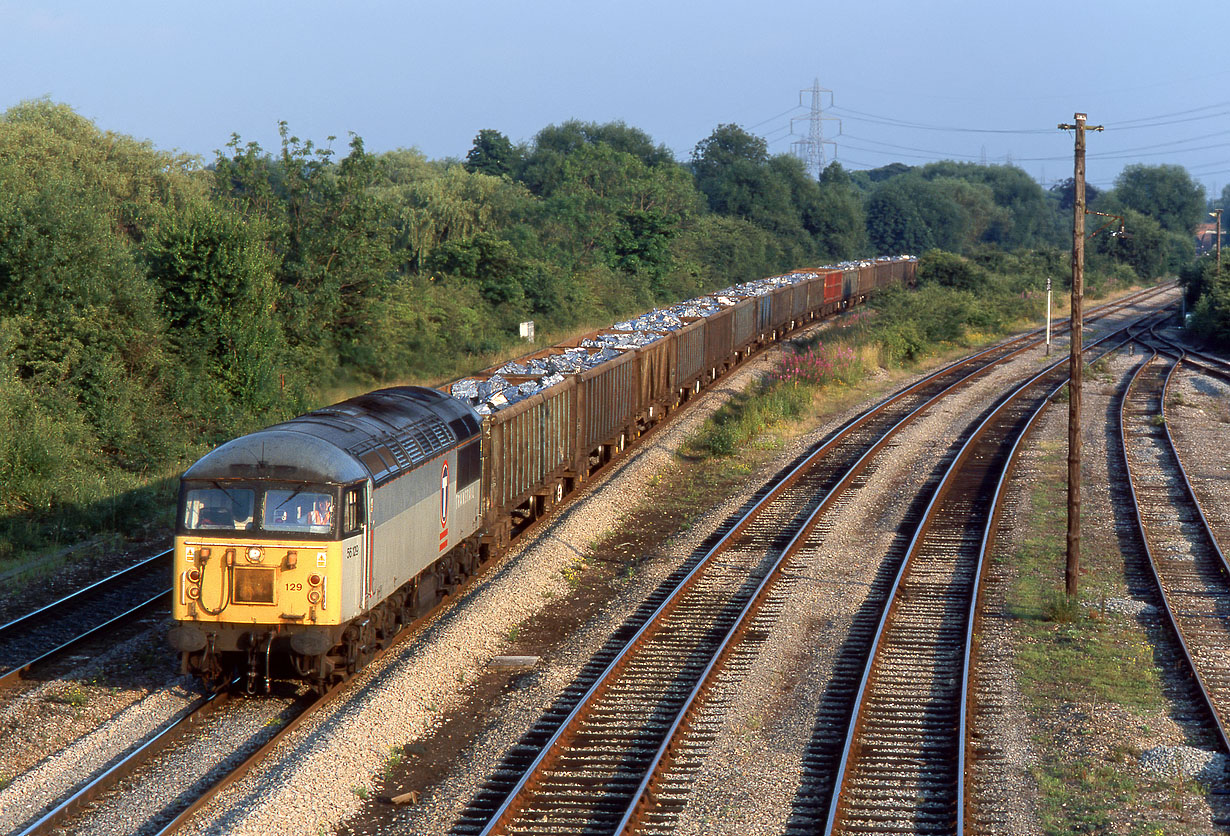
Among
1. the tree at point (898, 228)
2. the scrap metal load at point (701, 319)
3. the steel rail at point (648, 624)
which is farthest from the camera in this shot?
the tree at point (898, 228)

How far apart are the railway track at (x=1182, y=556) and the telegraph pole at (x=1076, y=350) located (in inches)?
53.6

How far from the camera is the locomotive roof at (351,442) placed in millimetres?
12000

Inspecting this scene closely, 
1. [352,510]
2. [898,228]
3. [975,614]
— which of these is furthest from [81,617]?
[898,228]

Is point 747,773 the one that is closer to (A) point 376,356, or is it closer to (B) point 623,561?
(B) point 623,561

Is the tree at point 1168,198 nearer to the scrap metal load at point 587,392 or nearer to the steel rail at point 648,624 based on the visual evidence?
the scrap metal load at point 587,392

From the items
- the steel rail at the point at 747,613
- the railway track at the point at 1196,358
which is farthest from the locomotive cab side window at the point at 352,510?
the railway track at the point at 1196,358

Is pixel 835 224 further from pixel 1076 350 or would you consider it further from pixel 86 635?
pixel 86 635

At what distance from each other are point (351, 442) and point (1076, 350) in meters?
10.7

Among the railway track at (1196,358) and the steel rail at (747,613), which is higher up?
the railway track at (1196,358)

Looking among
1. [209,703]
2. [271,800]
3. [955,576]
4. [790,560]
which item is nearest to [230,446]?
[209,703]

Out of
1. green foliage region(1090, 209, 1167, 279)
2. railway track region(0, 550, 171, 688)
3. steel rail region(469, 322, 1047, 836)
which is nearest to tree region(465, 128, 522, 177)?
green foliage region(1090, 209, 1167, 279)

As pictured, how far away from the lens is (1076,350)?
55.9 ft

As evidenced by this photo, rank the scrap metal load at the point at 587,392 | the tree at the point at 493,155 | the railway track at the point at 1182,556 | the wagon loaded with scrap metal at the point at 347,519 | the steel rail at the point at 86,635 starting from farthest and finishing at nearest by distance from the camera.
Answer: the tree at the point at 493,155 → the scrap metal load at the point at 587,392 → the railway track at the point at 1182,556 → the steel rail at the point at 86,635 → the wagon loaded with scrap metal at the point at 347,519

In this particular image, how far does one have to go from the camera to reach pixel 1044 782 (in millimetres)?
10789
